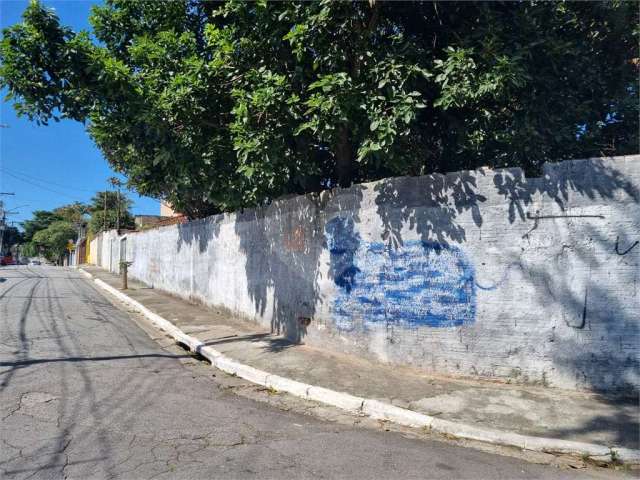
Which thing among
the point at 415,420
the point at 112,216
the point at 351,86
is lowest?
the point at 415,420

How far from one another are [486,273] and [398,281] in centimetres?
122

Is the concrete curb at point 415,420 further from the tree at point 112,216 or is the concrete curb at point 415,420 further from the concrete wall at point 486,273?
the tree at point 112,216

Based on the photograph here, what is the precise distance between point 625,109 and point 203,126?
6840 millimetres

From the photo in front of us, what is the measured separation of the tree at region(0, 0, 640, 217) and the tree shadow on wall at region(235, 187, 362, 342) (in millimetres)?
800

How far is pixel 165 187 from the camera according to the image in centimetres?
1011

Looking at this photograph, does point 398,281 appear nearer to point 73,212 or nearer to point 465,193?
point 465,193

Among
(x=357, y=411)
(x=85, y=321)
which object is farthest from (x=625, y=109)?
(x=85, y=321)

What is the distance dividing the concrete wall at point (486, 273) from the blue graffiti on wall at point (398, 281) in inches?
0.6

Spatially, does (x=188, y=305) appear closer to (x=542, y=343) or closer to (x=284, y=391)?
(x=284, y=391)

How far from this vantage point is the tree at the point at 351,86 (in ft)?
19.5

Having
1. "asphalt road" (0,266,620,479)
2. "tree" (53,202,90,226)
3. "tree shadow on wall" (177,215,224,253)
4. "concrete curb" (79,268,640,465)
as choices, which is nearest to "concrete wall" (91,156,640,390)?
"concrete curb" (79,268,640,465)

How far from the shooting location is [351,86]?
585 cm

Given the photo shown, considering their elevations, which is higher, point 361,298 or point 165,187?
point 165,187

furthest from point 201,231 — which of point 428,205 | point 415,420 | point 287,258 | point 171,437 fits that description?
point 415,420
